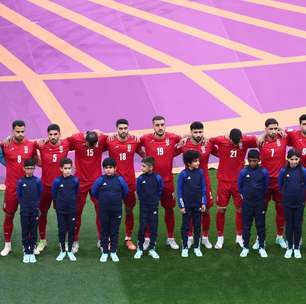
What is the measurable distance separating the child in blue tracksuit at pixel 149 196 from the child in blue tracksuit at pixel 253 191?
109 centimetres

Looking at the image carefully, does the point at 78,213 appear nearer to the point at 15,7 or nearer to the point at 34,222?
the point at 34,222

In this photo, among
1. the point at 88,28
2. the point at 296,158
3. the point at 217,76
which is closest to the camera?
the point at 296,158

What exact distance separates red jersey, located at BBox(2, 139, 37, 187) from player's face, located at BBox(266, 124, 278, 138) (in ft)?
10.5

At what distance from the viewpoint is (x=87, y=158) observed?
361 inches

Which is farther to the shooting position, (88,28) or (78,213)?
(88,28)

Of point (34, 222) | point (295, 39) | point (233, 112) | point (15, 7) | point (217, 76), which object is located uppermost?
point (15, 7)

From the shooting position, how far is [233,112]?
13844 mm

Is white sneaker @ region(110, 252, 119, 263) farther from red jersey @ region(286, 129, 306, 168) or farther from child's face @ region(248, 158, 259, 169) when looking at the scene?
red jersey @ region(286, 129, 306, 168)

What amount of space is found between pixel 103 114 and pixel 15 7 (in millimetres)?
4386

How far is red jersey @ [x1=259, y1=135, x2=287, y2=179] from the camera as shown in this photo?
29.8 ft

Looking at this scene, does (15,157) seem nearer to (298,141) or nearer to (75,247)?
(75,247)

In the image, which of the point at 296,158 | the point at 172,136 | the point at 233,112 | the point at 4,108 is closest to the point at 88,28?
the point at 4,108

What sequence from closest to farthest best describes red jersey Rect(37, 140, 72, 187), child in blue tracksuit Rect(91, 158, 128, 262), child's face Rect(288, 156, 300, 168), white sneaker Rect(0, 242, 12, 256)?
child's face Rect(288, 156, 300, 168) < child in blue tracksuit Rect(91, 158, 128, 262) < red jersey Rect(37, 140, 72, 187) < white sneaker Rect(0, 242, 12, 256)

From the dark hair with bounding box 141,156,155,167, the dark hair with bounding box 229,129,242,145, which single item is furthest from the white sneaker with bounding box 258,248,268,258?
the dark hair with bounding box 141,156,155,167
